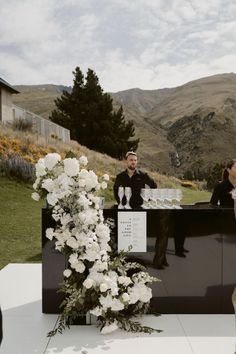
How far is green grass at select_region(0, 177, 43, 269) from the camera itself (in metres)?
9.27

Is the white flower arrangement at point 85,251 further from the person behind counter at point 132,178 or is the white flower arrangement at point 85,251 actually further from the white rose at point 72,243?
the person behind counter at point 132,178

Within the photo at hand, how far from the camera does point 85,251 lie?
15.0 ft

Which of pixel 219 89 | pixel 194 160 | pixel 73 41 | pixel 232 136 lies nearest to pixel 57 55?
pixel 73 41

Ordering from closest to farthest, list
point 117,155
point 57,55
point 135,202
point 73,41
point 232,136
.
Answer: point 135,202, point 117,155, point 73,41, point 57,55, point 232,136

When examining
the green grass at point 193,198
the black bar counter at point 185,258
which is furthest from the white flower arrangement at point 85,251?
the green grass at point 193,198

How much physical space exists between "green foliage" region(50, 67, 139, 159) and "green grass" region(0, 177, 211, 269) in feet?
58.8

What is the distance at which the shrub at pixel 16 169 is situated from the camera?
16875 millimetres

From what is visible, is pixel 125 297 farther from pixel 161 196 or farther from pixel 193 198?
pixel 193 198

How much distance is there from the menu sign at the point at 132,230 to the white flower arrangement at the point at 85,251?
229 millimetres

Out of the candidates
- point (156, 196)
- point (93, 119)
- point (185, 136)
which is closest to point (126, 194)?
point (156, 196)

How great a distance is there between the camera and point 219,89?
142 m

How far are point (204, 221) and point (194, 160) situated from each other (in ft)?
228

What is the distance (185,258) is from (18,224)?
7870 millimetres

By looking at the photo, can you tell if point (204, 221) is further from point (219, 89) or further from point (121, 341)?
point (219, 89)
